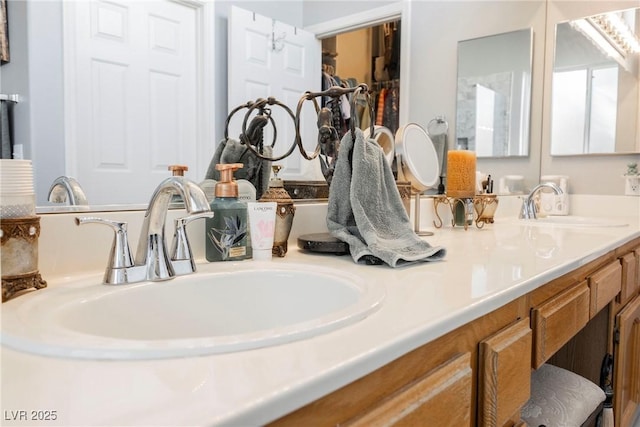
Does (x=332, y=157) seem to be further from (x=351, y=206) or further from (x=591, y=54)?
(x=591, y=54)

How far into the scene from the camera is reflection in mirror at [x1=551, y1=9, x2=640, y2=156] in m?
2.27

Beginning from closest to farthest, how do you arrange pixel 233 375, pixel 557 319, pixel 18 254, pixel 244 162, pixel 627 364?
pixel 233 375 → pixel 18 254 → pixel 557 319 → pixel 244 162 → pixel 627 364

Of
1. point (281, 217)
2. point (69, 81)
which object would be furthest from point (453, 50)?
point (69, 81)

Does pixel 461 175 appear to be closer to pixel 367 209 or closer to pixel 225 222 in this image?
pixel 367 209

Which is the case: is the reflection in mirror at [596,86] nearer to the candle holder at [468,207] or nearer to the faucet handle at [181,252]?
the candle holder at [468,207]

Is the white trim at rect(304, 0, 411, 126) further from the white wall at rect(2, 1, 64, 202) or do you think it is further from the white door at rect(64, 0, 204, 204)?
the white wall at rect(2, 1, 64, 202)

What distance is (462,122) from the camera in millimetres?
2166

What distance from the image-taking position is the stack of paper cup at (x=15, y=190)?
2.14 ft

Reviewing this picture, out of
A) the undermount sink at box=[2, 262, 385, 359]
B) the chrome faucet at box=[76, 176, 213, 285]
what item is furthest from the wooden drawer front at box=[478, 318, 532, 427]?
the chrome faucet at box=[76, 176, 213, 285]

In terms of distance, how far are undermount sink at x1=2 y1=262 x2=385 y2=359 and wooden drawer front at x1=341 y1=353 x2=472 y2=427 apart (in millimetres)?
97

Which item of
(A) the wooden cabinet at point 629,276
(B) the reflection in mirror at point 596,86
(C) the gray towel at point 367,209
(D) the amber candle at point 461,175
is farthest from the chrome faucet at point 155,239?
(B) the reflection in mirror at point 596,86

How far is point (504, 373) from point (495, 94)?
1851mm

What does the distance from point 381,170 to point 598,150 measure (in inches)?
69.5

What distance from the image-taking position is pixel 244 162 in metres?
1.20
